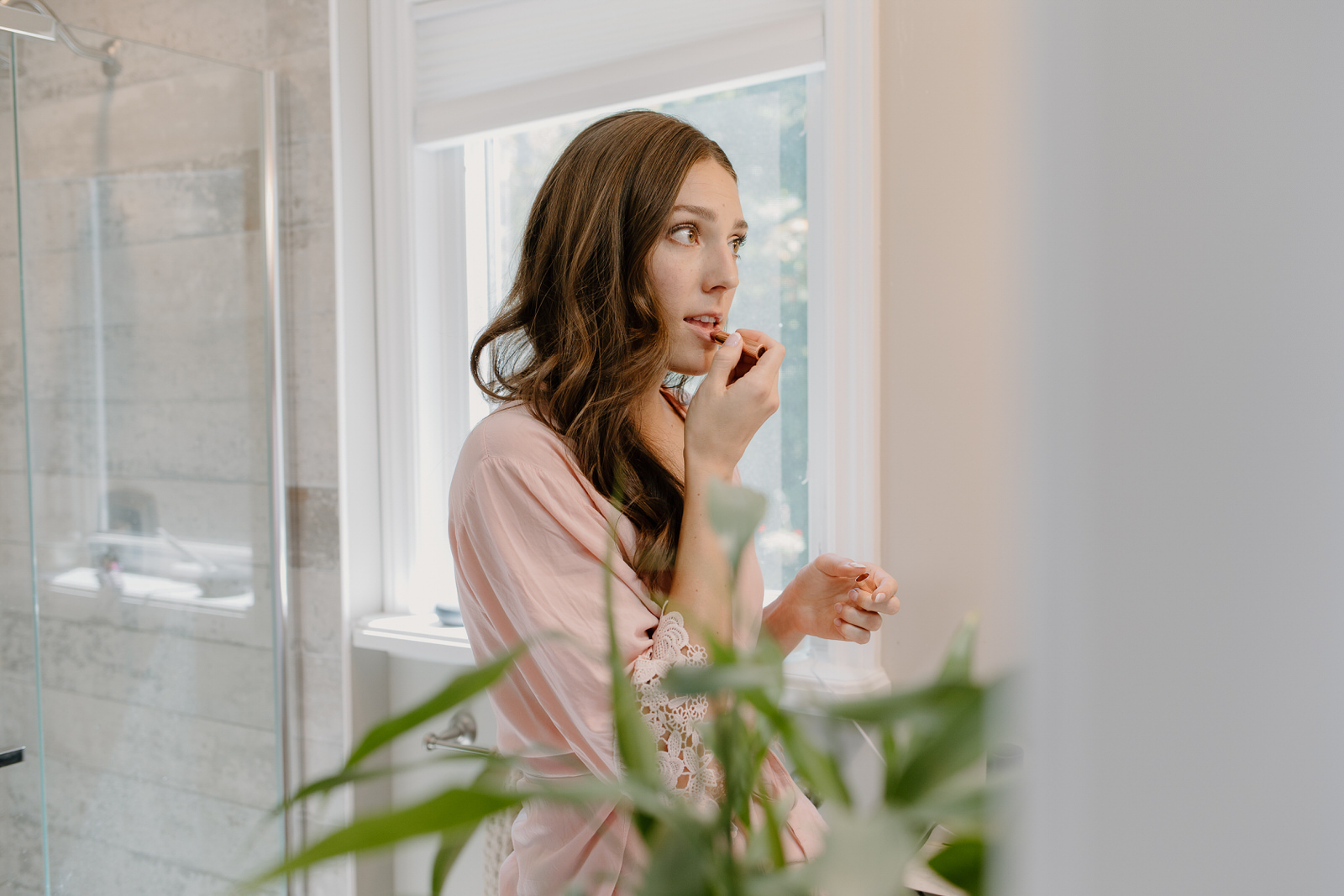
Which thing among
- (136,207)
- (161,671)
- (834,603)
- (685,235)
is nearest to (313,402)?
(136,207)

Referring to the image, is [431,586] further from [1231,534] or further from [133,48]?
[1231,534]

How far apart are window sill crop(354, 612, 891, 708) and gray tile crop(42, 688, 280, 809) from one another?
287 millimetres

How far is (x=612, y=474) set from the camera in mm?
952

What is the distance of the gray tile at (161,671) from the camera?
1.52 metres

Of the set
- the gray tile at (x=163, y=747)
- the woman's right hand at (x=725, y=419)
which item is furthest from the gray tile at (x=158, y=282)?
the woman's right hand at (x=725, y=419)

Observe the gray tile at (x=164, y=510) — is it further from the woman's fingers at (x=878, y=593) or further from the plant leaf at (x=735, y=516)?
the plant leaf at (x=735, y=516)

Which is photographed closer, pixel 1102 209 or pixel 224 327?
pixel 1102 209

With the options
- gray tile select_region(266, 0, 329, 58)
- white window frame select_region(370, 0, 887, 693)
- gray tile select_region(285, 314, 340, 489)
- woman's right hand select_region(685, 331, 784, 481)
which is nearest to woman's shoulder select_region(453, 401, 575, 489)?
woman's right hand select_region(685, 331, 784, 481)

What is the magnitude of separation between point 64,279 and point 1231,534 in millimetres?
1744

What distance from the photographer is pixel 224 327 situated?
1659 millimetres

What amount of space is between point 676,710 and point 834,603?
34cm

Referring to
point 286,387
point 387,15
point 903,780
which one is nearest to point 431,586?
point 286,387

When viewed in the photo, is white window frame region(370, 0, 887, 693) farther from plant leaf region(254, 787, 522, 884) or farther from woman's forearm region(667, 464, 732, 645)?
plant leaf region(254, 787, 522, 884)

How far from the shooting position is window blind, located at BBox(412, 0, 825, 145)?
4.37 ft
